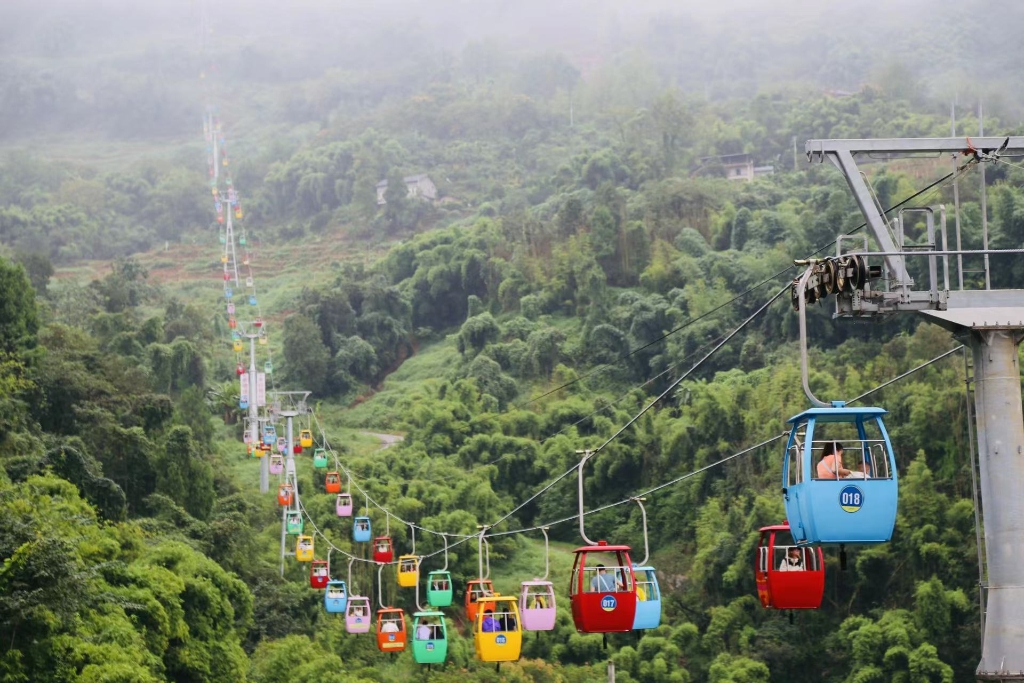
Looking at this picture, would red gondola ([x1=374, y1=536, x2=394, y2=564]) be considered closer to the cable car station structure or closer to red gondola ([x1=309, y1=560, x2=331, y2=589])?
red gondola ([x1=309, y1=560, x2=331, y2=589])

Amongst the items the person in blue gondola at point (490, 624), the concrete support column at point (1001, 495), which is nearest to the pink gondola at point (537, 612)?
the person in blue gondola at point (490, 624)

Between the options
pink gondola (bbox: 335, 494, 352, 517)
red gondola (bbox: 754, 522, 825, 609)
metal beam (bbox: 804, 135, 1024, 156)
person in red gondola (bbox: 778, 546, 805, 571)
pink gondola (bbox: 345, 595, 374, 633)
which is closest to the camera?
metal beam (bbox: 804, 135, 1024, 156)

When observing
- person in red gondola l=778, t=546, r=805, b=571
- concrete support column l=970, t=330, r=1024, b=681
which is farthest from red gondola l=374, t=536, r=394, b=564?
concrete support column l=970, t=330, r=1024, b=681

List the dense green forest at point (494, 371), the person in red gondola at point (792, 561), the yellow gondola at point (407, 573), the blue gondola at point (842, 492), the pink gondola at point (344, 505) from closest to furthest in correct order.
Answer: the blue gondola at point (842, 492), the person in red gondola at point (792, 561), the yellow gondola at point (407, 573), the dense green forest at point (494, 371), the pink gondola at point (344, 505)

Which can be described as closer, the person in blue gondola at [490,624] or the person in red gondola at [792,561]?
the person in red gondola at [792,561]

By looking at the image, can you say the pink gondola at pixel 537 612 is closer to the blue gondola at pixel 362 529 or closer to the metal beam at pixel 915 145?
the metal beam at pixel 915 145

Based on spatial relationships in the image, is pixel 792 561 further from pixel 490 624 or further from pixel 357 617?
pixel 357 617

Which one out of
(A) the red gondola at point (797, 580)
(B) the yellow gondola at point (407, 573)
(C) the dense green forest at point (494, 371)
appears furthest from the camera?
(C) the dense green forest at point (494, 371)
